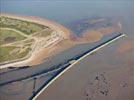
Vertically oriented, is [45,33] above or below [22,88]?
above

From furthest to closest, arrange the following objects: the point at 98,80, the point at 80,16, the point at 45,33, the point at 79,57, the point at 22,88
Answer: the point at 80,16
the point at 45,33
the point at 79,57
the point at 98,80
the point at 22,88

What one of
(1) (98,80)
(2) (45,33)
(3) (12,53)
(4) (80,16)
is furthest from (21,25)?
(1) (98,80)

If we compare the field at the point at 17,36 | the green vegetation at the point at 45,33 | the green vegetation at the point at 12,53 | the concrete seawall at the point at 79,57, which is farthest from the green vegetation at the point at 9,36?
the concrete seawall at the point at 79,57

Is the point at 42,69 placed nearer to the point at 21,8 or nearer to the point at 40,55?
the point at 40,55

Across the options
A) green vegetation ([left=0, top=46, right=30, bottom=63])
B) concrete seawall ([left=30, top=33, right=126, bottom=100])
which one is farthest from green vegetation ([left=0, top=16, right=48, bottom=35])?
concrete seawall ([left=30, top=33, right=126, bottom=100])

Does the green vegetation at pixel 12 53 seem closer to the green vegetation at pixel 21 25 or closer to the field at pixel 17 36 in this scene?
the field at pixel 17 36

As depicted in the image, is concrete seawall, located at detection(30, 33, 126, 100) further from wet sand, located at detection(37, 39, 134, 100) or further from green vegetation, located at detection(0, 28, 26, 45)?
green vegetation, located at detection(0, 28, 26, 45)

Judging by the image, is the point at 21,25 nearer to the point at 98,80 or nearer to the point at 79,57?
the point at 79,57

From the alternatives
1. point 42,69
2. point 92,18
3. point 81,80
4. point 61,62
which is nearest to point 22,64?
point 42,69
